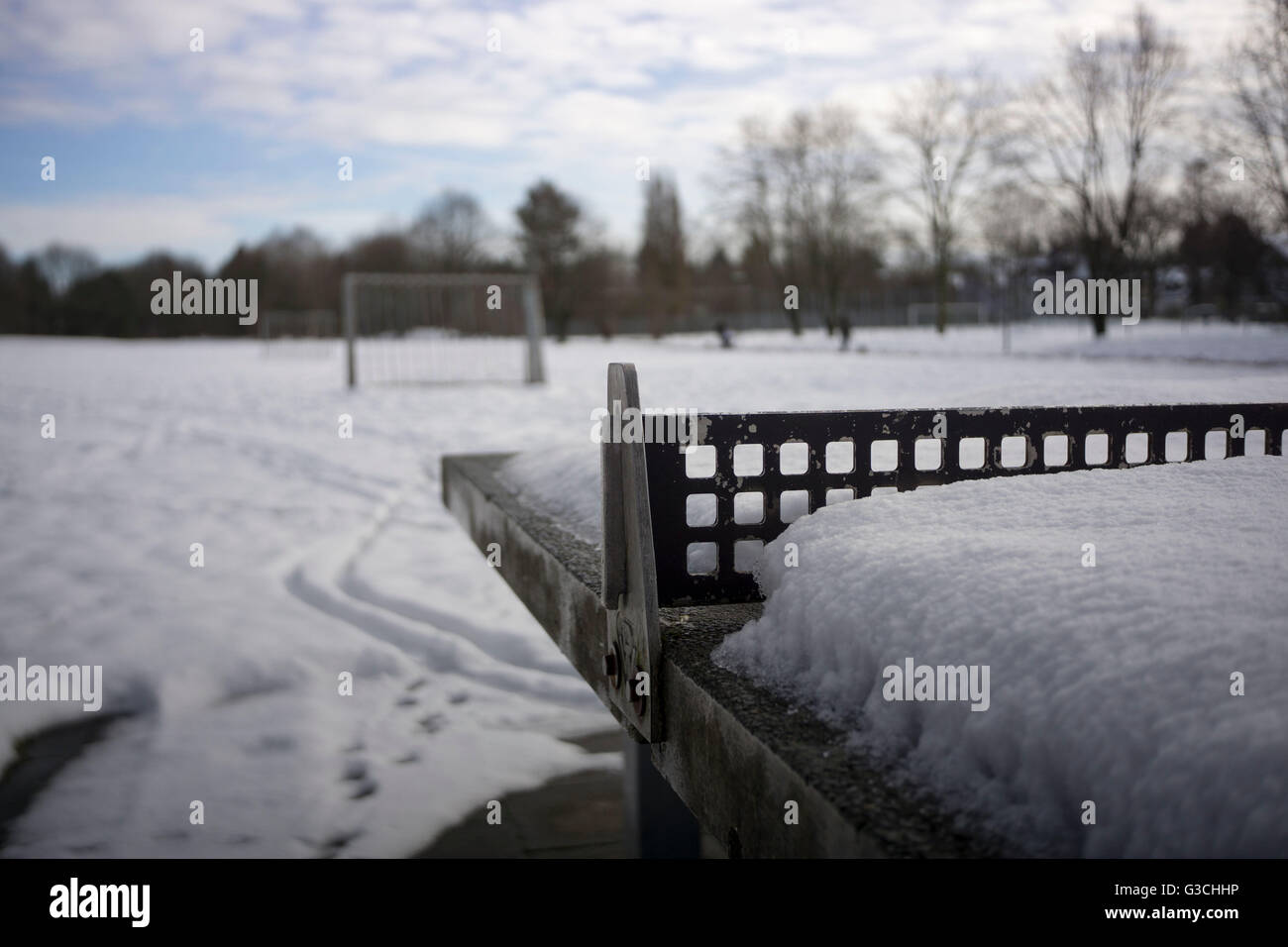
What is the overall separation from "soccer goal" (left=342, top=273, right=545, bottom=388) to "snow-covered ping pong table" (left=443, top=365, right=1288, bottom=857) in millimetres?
13648

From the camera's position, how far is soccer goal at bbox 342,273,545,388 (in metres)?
16.1

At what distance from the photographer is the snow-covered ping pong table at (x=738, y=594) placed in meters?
1.14

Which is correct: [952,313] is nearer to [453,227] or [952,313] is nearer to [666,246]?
[666,246]

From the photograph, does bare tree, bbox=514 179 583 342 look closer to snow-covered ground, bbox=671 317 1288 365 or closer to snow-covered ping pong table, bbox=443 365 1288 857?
snow-covered ground, bbox=671 317 1288 365

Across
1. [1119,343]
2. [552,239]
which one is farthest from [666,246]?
[1119,343]

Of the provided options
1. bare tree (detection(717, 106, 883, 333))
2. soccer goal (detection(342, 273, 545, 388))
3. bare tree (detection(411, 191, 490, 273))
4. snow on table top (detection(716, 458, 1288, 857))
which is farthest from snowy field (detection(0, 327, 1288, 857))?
bare tree (detection(411, 191, 490, 273))

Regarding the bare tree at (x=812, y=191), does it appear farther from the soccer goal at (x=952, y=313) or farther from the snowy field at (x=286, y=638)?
the snowy field at (x=286, y=638)

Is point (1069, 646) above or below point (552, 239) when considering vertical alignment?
below

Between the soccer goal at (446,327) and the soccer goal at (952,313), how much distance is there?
27.6 meters

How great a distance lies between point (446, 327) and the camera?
1902 centimetres

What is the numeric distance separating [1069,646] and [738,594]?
0.85m

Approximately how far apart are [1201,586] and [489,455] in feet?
11.2
